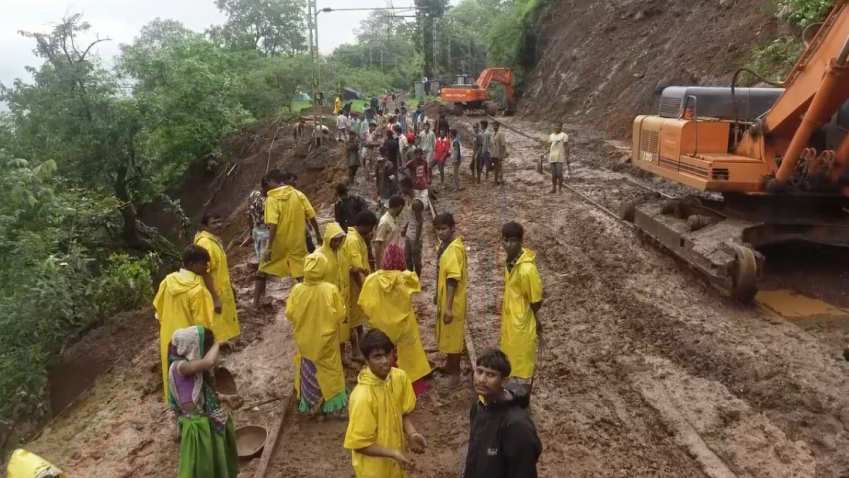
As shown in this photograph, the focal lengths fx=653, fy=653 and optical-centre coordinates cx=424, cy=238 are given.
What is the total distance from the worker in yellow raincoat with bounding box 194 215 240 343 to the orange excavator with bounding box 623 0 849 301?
573 cm

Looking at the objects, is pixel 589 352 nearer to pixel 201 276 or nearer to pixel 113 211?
pixel 201 276

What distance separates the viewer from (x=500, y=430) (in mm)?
3158

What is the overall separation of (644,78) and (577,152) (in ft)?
17.0

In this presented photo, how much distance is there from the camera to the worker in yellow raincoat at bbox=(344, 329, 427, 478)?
3.51m

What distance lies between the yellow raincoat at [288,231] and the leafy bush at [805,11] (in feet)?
40.5

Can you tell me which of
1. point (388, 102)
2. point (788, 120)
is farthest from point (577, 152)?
point (388, 102)

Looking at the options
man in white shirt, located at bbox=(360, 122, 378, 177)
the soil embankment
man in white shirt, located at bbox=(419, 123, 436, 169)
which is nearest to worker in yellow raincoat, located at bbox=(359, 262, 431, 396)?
man in white shirt, located at bbox=(419, 123, 436, 169)

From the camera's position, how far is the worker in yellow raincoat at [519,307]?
5.27m

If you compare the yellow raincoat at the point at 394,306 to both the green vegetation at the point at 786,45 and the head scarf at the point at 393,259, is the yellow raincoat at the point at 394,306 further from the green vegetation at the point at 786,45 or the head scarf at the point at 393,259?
the green vegetation at the point at 786,45

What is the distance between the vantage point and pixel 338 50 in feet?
253

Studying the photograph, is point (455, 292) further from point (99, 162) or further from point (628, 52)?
point (628, 52)

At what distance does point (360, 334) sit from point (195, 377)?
317 centimetres

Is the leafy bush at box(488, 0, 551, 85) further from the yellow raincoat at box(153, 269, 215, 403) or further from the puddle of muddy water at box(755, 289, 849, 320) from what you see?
the yellow raincoat at box(153, 269, 215, 403)

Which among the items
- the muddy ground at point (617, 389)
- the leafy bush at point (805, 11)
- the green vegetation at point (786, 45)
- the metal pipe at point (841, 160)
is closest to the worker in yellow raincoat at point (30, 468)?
the muddy ground at point (617, 389)
